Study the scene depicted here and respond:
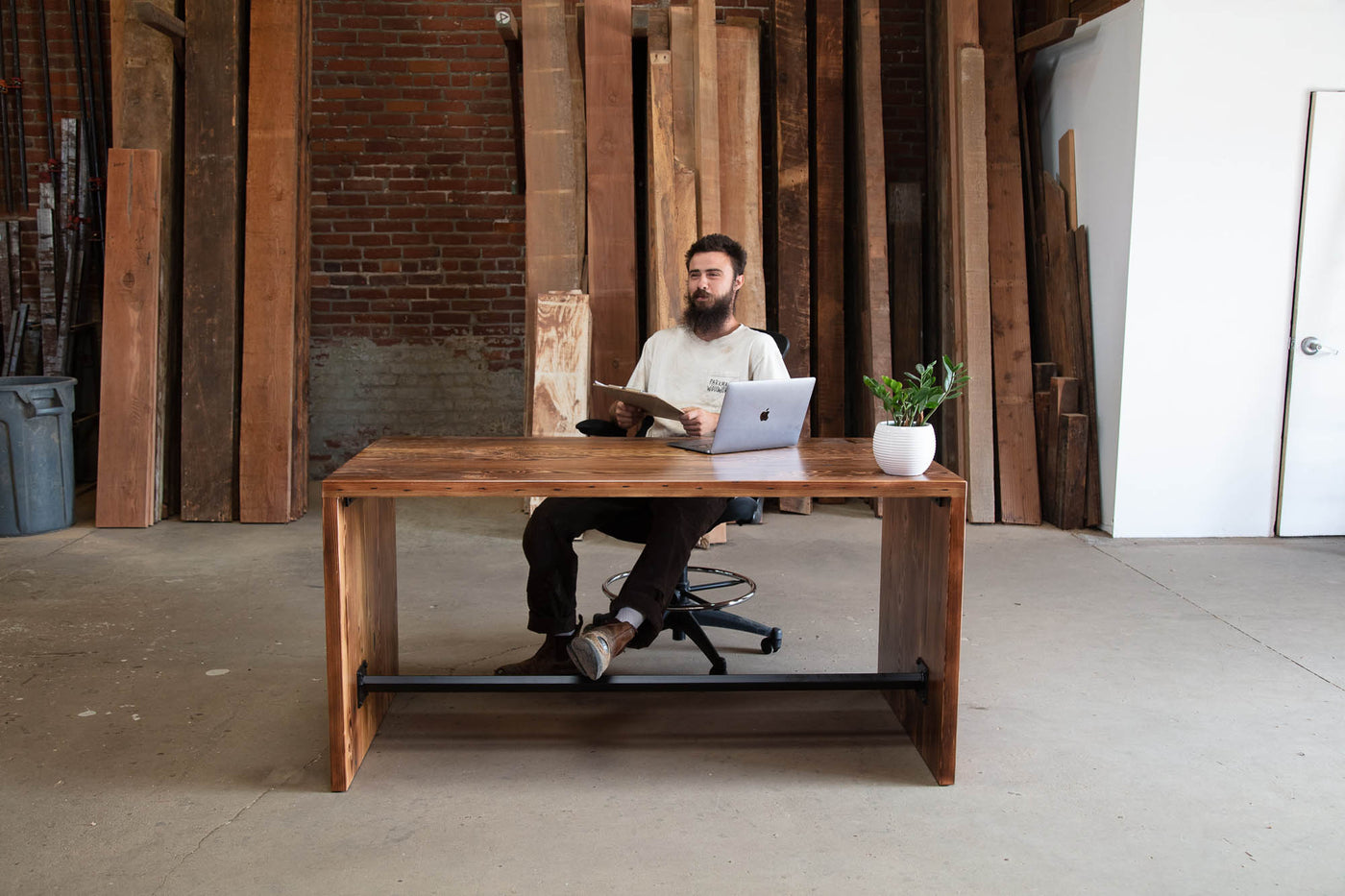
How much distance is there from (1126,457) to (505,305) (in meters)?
3.63

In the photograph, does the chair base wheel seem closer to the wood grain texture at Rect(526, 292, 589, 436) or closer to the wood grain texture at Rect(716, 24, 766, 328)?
the wood grain texture at Rect(526, 292, 589, 436)

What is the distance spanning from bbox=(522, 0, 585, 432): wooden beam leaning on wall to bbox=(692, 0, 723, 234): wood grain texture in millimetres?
601

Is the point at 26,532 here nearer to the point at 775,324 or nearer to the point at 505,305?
the point at 505,305

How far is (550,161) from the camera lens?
5.27m

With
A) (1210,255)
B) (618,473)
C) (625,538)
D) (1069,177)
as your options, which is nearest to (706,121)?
(1069,177)

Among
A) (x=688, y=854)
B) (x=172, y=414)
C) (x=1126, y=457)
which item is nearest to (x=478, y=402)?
(x=172, y=414)

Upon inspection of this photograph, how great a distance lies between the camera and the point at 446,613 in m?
3.90

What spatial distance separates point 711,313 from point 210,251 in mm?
2948

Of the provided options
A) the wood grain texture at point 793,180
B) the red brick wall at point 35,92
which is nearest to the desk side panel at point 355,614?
the wood grain texture at point 793,180

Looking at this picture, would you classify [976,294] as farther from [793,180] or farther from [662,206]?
[662,206]

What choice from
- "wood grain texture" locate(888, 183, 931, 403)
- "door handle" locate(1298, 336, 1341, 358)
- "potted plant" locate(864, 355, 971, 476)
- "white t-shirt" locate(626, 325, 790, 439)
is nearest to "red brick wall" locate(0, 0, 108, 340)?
A: "white t-shirt" locate(626, 325, 790, 439)

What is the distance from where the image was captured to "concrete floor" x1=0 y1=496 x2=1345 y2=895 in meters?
2.20

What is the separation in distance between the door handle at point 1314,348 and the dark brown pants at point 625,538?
325 cm

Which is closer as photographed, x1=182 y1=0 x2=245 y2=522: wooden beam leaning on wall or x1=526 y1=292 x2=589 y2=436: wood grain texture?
x1=526 y1=292 x2=589 y2=436: wood grain texture
